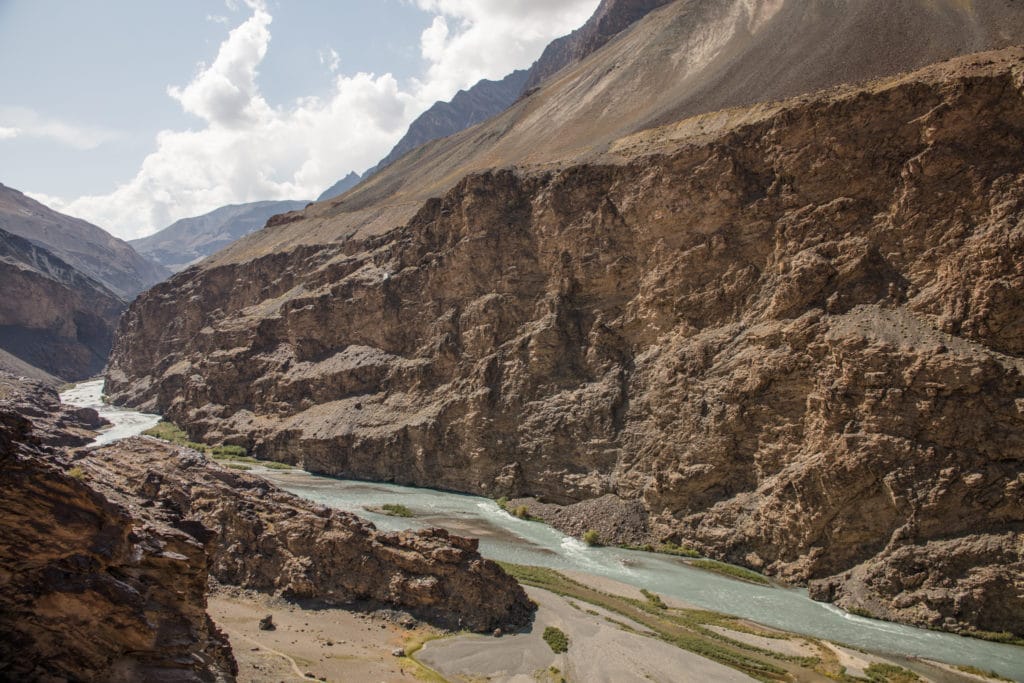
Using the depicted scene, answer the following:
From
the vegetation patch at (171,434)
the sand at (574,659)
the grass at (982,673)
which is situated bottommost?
the grass at (982,673)

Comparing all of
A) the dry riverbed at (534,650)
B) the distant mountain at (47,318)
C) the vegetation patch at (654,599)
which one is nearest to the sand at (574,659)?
the dry riverbed at (534,650)

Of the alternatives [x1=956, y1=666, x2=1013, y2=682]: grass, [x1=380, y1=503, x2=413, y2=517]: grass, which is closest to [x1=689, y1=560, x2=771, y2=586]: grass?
[x1=956, y1=666, x2=1013, y2=682]: grass

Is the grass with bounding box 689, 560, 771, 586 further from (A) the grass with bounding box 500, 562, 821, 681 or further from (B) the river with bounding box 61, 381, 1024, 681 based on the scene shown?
(A) the grass with bounding box 500, 562, 821, 681

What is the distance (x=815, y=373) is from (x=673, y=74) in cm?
5284

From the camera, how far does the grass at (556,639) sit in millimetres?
24094

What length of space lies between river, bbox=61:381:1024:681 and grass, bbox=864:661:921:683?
1968mm

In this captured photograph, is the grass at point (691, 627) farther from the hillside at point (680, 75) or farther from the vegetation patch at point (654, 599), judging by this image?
the hillside at point (680, 75)

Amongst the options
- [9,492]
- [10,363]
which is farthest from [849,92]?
[10,363]

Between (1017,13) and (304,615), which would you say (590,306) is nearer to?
(304,615)

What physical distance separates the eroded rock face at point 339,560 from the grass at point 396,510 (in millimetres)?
17658

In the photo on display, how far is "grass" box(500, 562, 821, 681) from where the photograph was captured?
81.1 ft

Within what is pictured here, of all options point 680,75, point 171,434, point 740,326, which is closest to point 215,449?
point 171,434

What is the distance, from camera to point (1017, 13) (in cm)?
4572

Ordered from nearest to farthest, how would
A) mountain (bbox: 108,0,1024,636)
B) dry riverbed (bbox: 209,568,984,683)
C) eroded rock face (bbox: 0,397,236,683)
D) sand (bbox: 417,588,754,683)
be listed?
1. eroded rock face (bbox: 0,397,236,683)
2. dry riverbed (bbox: 209,568,984,683)
3. sand (bbox: 417,588,754,683)
4. mountain (bbox: 108,0,1024,636)
